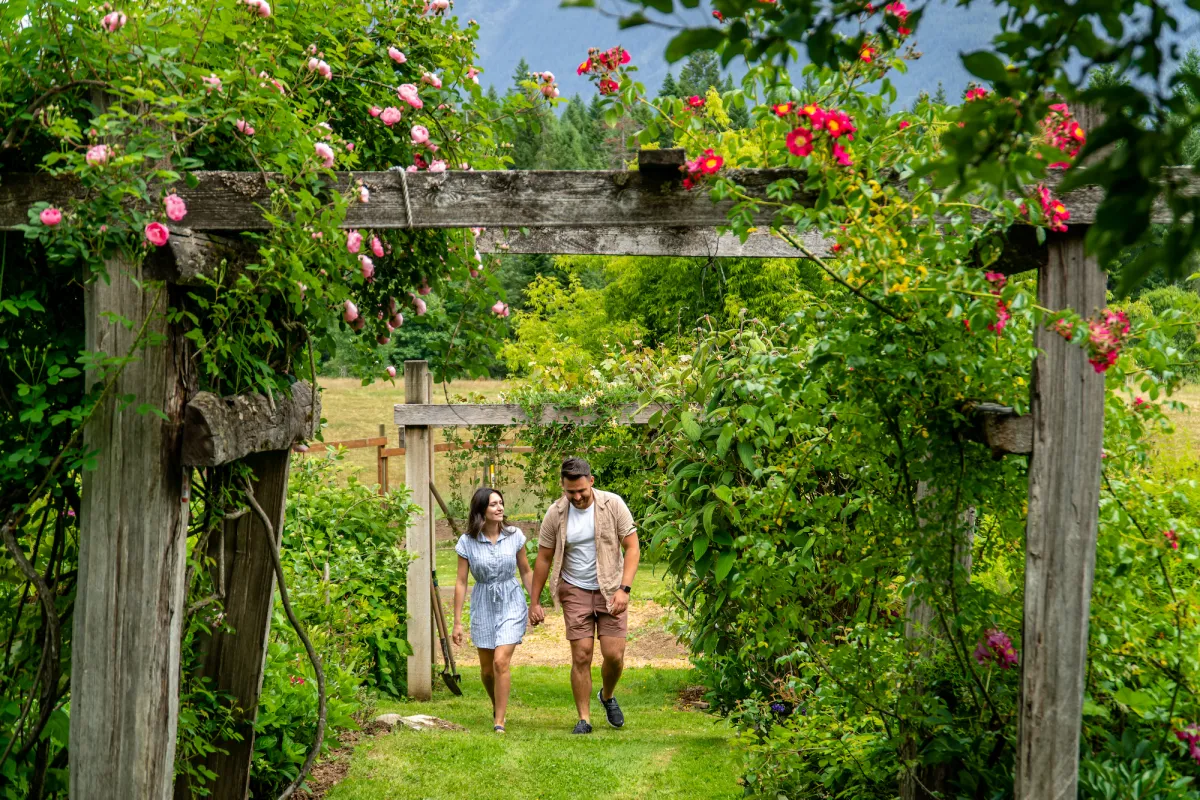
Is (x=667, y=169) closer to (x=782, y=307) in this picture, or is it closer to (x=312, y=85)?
(x=312, y=85)

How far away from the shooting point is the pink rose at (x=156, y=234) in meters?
2.74

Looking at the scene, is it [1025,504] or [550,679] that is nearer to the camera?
[1025,504]

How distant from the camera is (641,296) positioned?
62.3ft

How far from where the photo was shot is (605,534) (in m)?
6.70

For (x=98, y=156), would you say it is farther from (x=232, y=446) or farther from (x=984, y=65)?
(x=984, y=65)

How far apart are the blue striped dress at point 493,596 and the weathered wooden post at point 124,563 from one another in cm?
371

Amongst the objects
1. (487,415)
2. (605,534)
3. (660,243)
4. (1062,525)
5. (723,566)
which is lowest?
(605,534)

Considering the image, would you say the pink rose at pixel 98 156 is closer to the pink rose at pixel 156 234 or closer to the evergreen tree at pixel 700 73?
the pink rose at pixel 156 234

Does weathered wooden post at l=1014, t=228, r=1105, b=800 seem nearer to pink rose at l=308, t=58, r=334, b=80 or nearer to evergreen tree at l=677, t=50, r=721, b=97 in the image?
pink rose at l=308, t=58, r=334, b=80

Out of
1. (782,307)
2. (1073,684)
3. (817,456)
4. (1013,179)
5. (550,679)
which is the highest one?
(782,307)

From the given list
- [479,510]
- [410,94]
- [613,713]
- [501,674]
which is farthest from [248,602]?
[613,713]

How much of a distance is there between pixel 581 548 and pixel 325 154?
4.16m

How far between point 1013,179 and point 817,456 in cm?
248

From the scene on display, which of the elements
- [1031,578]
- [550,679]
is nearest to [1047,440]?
[1031,578]
